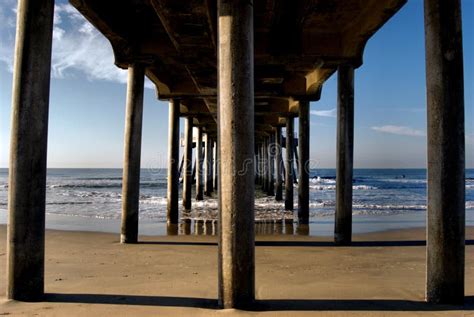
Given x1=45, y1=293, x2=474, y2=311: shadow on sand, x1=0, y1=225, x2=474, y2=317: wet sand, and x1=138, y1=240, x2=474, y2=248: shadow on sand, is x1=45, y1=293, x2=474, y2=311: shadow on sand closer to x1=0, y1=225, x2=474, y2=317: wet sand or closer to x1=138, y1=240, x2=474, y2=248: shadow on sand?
x1=0, y1=225, x2=474, y2=317: wet sand

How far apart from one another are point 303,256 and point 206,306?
10.3ft

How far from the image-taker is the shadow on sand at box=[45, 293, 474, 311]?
395cm

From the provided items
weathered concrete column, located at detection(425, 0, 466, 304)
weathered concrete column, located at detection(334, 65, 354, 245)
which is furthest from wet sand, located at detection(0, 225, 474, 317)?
weathered concrete column, located at detection(334, 65, 354, 245)

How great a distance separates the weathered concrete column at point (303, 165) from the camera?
41.0ft

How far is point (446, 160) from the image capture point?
4.01m

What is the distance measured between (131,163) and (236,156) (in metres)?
4.98

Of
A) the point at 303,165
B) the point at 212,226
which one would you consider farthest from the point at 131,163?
the point at 303,165

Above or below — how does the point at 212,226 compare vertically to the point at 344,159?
below

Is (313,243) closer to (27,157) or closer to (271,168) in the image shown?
(27,157)

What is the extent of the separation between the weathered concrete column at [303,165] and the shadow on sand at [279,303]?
798cm

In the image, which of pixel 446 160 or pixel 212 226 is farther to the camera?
pixel 212 226

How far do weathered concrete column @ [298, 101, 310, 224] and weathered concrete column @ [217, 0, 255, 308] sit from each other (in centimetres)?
850

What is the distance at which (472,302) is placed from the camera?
414 cm

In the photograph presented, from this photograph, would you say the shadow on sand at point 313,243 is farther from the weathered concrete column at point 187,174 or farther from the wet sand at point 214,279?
the weathered concrete column at point 187,174
